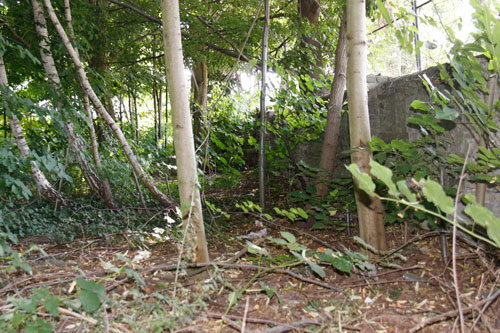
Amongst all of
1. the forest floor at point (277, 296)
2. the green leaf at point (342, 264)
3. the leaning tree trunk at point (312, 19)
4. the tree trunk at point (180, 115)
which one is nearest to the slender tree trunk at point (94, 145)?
the forest floor at point (277, 296)

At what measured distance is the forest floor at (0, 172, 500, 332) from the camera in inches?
63.9

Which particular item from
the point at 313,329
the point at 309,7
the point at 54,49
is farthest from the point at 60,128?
the point at 309,7

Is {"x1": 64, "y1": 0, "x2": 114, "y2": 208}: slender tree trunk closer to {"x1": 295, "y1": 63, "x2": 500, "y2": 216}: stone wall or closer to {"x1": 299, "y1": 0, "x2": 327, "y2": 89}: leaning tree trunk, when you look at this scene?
{"x1": 295, "y1": 63, "x2": 500, "y2": 216}: stone wall

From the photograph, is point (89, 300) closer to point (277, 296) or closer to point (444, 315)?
point (277, 296)

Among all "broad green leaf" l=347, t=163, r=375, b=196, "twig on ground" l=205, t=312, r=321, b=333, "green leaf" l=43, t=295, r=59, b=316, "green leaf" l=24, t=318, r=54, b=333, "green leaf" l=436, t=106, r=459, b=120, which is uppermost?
"green leaf" l=436, t=106, r=459, b=120

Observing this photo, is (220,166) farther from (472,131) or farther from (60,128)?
(472,131)

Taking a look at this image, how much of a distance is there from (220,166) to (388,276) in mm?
2656

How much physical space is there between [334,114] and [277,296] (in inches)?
82.3

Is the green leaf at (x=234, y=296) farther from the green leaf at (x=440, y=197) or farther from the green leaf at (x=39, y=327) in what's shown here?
the green leaf at (x=440, y=197)

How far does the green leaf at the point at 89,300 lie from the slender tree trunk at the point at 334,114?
92.4 inches

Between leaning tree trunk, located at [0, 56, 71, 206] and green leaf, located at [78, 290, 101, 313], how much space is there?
8.26 ft

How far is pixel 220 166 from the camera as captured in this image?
14.6ft

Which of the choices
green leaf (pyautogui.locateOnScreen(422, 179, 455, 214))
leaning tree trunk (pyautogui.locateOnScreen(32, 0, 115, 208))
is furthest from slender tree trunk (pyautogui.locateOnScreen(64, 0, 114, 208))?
green leaf (pyautogui.locateOnScreen(422, 179, 455, 214))

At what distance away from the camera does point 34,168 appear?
383 centimetres
